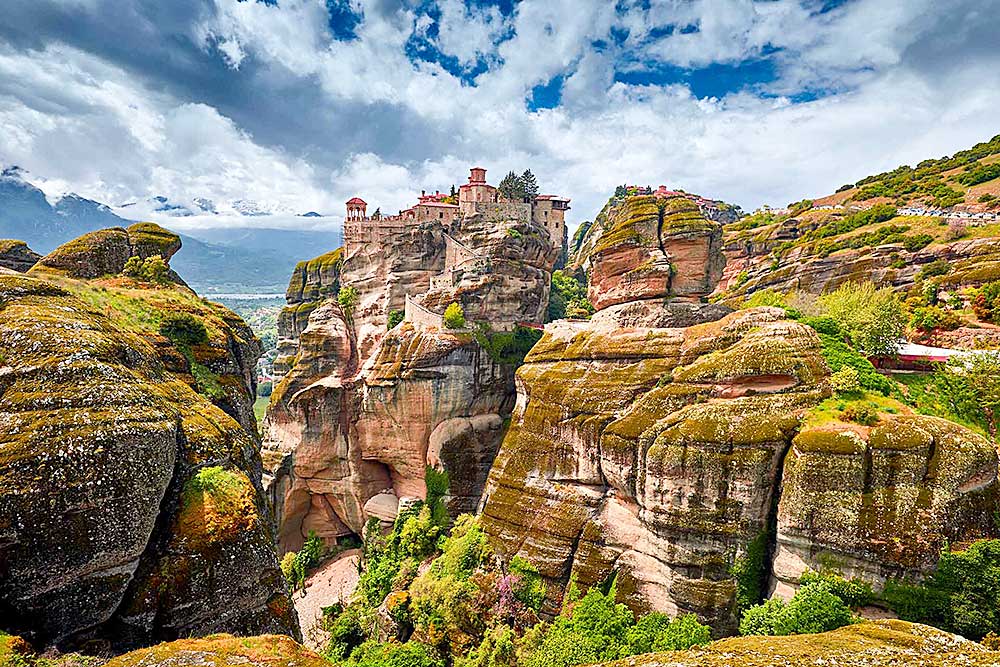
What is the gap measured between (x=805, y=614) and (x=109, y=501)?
65.2ft

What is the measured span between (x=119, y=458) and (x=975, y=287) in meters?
43.2

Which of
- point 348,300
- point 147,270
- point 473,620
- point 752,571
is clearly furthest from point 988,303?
point 348,300

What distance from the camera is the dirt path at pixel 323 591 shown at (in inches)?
1108

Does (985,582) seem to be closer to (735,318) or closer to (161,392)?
(735,318)

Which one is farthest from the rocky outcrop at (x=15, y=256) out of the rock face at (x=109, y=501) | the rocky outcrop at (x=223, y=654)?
the rocky outcrop at (x=223, y=654)

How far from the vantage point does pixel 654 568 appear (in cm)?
1945

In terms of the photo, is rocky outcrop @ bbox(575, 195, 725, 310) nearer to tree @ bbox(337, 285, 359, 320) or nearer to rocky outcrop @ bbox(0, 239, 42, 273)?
tree @ bbox(337, 285, 359, 320)

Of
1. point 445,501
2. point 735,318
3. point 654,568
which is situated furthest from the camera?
point 445,501

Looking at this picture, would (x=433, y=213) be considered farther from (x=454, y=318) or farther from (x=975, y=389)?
(x=975, y=389)

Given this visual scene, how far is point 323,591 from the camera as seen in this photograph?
112ft

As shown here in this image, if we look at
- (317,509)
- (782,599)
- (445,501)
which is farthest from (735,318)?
(317,509)

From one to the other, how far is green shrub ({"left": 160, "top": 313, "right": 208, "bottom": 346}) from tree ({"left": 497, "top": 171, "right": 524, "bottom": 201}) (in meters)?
36.8

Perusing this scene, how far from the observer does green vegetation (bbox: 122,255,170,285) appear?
21.4m

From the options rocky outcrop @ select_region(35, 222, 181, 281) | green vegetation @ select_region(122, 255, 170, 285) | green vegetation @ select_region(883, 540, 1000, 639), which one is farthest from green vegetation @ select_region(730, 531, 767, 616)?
rocky outcrop @ select_region(35, 222, 181, 281)
